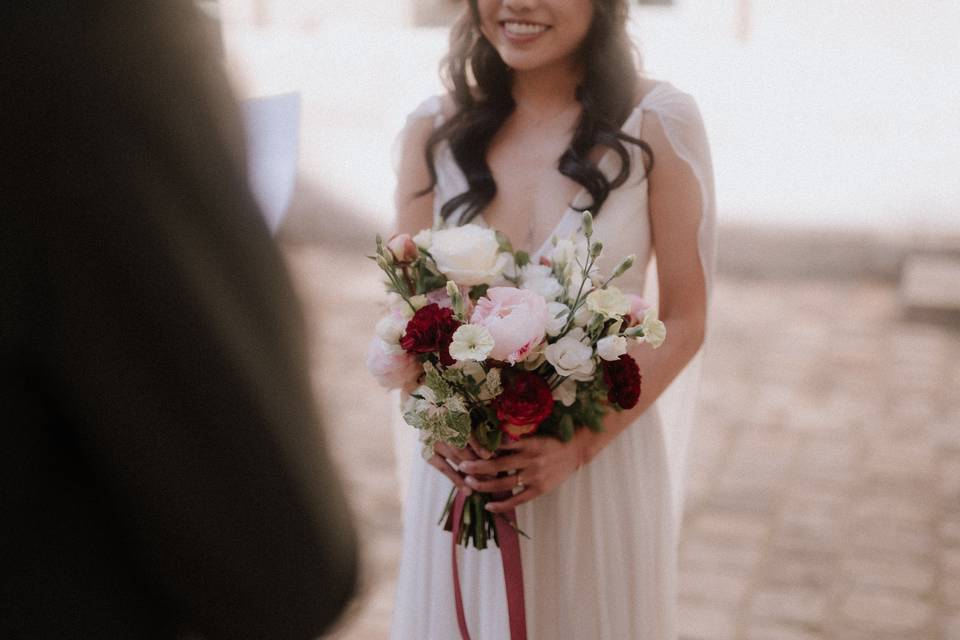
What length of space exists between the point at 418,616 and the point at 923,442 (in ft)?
10.7

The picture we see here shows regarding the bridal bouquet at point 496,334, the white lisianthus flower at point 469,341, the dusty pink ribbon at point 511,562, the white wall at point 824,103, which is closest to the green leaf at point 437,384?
the bridal bouquet at point 496,334

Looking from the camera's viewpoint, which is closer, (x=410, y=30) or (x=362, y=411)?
(x=362, y=411)

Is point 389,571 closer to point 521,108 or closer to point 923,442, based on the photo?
point 521,108

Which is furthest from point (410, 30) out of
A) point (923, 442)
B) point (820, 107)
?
point (923, 442)

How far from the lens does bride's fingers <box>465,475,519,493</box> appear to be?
6.61 ft

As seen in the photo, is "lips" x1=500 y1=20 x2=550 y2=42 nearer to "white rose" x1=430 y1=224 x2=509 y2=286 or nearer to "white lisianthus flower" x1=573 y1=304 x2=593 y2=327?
"white rose" x1=430 y1=224 x2=509 y2=286

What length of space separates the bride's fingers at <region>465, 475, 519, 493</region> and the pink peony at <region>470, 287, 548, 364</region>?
0.30 m

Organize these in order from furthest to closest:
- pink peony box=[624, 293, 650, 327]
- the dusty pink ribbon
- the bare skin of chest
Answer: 1. the bare skin of chest
2. the dusty pink ribbon
3. pink peony box=[624, 293, 650, 327]

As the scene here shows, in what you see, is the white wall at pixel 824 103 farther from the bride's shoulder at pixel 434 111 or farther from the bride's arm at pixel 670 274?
the bride's arm at pixel 670 274

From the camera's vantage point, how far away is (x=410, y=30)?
891 centimetres

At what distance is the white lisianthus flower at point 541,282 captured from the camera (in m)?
1.88

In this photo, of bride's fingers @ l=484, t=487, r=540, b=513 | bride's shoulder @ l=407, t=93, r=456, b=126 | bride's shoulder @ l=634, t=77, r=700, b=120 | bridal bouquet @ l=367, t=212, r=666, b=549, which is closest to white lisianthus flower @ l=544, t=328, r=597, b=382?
bridal bouquet @ l=367, t=212, r=666, b=549

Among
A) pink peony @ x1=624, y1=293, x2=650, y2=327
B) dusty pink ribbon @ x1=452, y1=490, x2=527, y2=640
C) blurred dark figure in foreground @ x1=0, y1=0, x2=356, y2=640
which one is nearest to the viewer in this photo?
blurred dark figure in foreground @ x1=0, y1=0, x2=356, y2=640

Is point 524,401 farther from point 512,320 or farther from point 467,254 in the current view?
point 467,254
